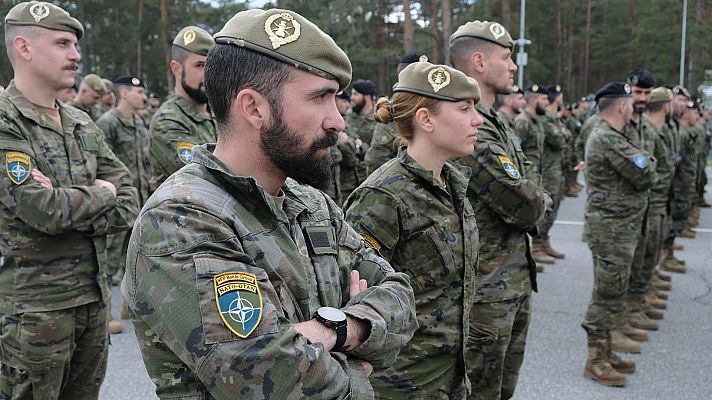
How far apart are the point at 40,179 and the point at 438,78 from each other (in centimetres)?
169

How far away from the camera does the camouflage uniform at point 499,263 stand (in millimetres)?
3098

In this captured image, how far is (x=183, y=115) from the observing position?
158 inches

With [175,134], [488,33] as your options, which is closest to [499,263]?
[488,33]

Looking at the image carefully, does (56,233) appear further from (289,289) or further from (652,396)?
(652,396)

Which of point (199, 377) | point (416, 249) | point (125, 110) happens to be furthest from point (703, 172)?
point (199, 377)

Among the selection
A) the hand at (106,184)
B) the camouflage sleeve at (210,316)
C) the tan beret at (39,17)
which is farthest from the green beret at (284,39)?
the tan beret at (39,17)

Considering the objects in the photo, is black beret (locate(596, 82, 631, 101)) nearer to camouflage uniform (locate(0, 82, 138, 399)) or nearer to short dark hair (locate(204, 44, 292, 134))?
camouflage uniform (locate(0, 82, 138, 399))

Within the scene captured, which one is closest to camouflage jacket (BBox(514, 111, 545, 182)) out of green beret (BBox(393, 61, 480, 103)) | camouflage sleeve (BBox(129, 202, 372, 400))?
green beret (BBox(393, 61, 480, 103))

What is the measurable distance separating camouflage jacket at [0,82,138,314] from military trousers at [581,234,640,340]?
3211mm

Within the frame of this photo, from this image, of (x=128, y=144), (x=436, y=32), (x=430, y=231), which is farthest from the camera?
(x=436, y=32)

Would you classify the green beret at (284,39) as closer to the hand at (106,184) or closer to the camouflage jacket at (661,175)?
the hand at (106,184)

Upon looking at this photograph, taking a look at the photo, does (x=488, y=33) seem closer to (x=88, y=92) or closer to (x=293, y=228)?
(x=293, y=228)

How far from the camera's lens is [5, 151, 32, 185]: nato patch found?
2646mm

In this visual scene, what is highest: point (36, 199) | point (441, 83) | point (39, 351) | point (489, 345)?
point (441, 83)
